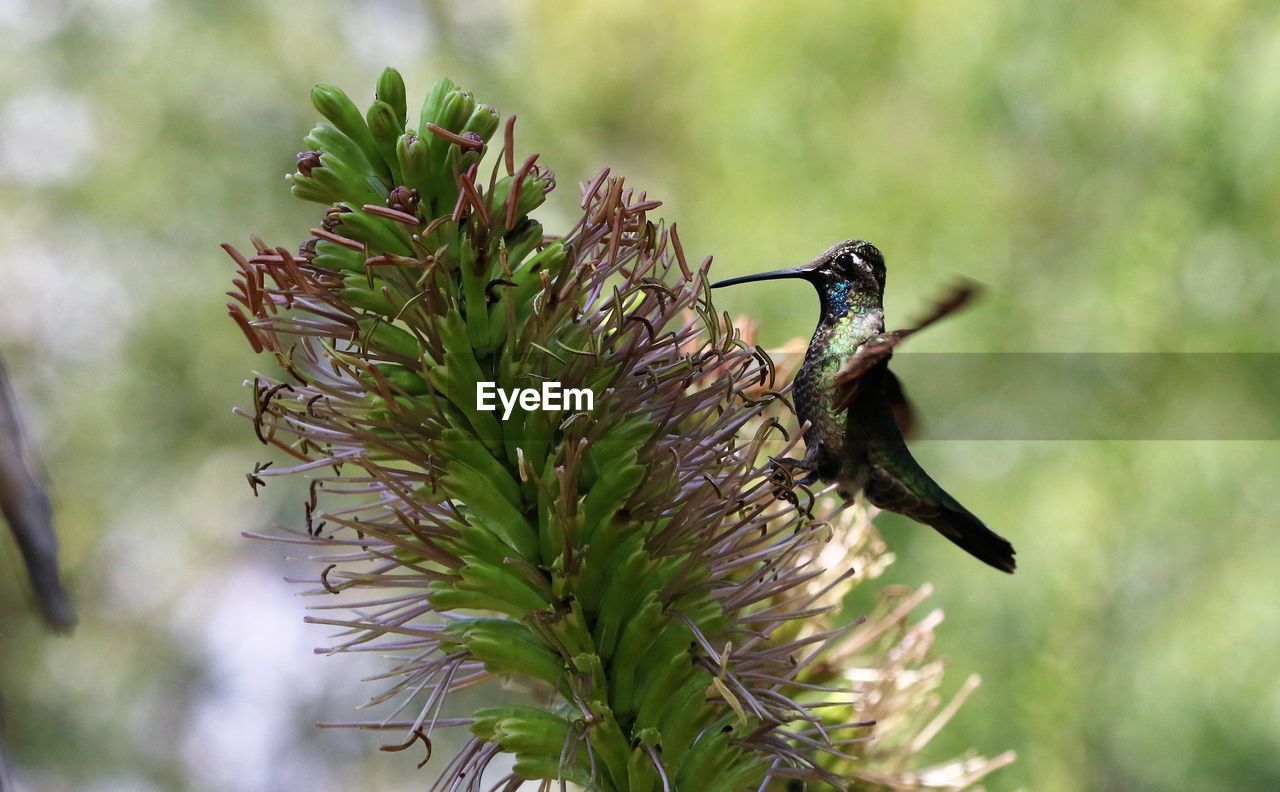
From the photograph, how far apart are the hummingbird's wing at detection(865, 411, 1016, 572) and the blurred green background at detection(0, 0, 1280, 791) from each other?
418mm

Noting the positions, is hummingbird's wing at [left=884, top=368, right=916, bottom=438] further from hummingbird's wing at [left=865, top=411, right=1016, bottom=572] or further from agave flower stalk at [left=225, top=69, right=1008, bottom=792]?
agave flower stalk at [left=225, top=69, right=1008, bottom=792]

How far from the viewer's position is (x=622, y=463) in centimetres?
115

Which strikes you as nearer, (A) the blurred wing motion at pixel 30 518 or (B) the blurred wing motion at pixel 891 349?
(A) the blurred wing motion at pixel 30 518

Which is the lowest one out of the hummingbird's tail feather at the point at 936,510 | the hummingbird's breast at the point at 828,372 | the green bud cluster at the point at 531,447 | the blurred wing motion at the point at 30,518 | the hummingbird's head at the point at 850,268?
the blurred wing motion at the point at 30,518

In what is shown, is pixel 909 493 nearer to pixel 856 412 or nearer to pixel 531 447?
pixel 856 412

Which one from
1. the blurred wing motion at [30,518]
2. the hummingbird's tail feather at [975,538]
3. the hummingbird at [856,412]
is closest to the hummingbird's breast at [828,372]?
the hummingbird at [856,412]

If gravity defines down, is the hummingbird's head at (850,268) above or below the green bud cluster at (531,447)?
above

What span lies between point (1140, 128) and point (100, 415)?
6457mm

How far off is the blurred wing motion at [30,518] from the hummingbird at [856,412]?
2.60 ft

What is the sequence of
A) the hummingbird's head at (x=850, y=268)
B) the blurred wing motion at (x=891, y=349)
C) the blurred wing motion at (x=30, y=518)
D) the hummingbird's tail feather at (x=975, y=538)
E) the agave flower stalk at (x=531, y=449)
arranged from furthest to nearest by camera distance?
the hummingbird's head at (x=850, y=268)
the hummingbird's tail feather at (x=975, y=538)
the agave flower stalk at (x=531, y=449)
the blurred wing motion at (x=891, y=349)
the blurred wing motion at (x=30, y=518)

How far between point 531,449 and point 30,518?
1.69ft

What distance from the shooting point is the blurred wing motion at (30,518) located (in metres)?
0.69

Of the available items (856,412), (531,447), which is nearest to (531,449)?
(531,447)

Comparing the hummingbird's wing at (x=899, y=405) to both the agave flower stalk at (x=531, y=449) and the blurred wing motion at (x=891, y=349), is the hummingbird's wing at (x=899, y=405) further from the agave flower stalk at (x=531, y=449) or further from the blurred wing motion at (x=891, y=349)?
the agave flower stalk at (x=531, y=449)
